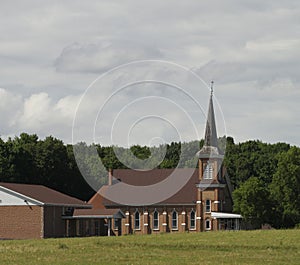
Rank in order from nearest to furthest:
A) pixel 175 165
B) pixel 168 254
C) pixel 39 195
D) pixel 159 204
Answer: pixel 168 254 → pixel 39 195 → pixel 159 204 → pixel 175 165

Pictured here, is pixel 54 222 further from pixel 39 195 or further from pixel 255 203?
pixel 255 203

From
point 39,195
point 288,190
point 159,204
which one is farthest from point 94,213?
point 288,190

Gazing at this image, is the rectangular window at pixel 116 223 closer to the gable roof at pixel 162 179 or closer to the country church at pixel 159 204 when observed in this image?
the country church at pixel 159 204

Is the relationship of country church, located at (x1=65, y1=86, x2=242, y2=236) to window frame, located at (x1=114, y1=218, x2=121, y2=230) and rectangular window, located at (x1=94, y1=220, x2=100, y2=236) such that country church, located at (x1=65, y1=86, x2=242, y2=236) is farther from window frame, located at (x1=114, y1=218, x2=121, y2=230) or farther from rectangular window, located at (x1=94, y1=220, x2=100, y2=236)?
rectangular window, located at (x1=94, y1=220, x2=100, y2=236)

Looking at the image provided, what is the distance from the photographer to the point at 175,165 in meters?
133

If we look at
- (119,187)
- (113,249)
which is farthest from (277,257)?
(119,187)

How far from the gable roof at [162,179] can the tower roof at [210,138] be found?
194 inches

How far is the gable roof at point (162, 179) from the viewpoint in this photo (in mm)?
108938

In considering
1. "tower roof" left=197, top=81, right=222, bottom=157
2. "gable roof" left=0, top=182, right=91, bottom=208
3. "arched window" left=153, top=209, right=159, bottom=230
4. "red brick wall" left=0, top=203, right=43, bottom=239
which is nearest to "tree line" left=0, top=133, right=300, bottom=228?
"tower roof" left=197, top=81, right=222, bottom=157

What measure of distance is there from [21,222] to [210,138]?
3094cm

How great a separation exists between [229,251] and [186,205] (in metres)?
61.3

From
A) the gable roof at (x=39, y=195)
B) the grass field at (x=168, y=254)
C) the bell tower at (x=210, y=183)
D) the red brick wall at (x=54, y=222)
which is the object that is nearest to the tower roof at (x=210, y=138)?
the bell tower at (x=210, y=183)

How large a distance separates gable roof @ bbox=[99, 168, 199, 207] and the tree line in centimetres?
560

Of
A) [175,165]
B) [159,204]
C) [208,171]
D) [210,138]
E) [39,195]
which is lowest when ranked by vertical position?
[159,204]
